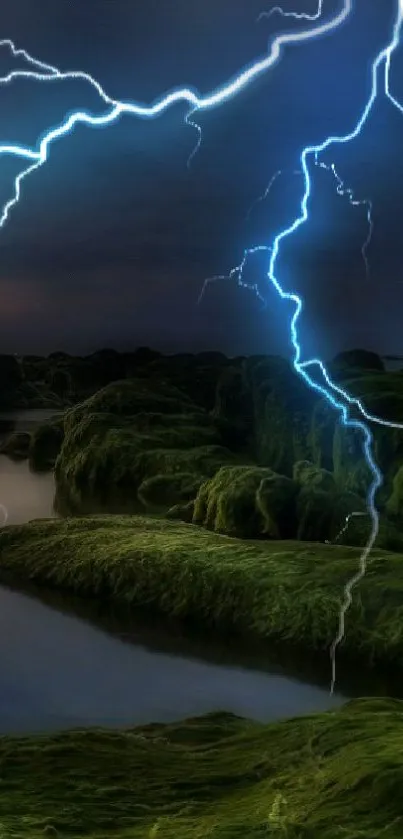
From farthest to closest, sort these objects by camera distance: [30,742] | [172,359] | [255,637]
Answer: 1. [172,359]
2. [255,637]
3. [30,742]

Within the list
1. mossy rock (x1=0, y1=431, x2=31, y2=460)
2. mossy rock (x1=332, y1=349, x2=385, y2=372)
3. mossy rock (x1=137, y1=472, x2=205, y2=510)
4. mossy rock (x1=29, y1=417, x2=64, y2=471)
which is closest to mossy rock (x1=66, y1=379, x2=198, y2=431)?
mossy rock (x1=29, y1=417, x2=64, y2=471)

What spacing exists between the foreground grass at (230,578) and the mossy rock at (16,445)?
9.78 m

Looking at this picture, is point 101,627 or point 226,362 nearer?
point 101,627

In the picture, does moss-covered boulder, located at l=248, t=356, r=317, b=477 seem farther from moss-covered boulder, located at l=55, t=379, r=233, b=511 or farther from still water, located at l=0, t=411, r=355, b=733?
still water, located at l=0, t=411, r=355, b=733

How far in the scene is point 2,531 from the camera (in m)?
7.80

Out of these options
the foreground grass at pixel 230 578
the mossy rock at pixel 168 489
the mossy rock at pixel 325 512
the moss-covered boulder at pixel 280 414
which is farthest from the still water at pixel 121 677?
the mossy rock at pixel 168 489

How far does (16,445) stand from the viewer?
693 inches

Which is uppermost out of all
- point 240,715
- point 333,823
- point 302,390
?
point 302,390

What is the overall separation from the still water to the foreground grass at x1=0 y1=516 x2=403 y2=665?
0.27m

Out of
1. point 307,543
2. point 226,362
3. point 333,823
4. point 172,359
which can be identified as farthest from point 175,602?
point 172,359

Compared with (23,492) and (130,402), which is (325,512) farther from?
(130,402)

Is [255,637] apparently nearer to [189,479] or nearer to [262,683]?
[262,683]

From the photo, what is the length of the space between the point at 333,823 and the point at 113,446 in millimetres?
10392

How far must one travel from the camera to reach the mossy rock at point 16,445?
56.1ft
